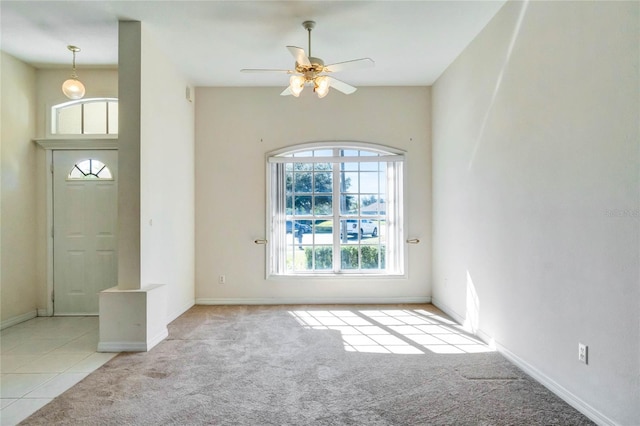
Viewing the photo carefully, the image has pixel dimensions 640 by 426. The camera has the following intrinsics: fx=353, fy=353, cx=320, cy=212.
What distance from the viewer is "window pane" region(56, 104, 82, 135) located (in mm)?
4594

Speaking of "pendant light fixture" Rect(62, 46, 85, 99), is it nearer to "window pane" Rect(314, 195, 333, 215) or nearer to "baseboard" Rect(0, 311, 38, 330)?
"baseboard" Rect(0, 311, 38, 330)

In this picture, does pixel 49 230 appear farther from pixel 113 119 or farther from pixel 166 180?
pixel 166 180

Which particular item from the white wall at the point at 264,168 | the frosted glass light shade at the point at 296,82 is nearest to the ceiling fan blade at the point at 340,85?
the frosted glass light shade at the point at 296,82

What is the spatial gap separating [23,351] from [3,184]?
77.8 inches

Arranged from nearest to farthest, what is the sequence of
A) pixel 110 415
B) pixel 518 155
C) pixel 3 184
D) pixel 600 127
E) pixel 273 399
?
1. pixel 600 127
2. pixel 110 415
3. pixel 273 399
4. pixel 518 155
5. pixel 3 184

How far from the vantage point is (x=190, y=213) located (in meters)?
4.93

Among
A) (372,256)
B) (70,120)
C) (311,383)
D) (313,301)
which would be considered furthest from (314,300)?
(70,120)

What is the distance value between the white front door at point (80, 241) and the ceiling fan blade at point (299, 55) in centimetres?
283

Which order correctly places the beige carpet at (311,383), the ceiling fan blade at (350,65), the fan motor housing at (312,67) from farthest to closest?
1. the fan motor housing at (312,67)
2. the ceiling fan blade at (350,65)
3. the beige carpet at (311,383)

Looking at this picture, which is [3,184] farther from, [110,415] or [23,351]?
[110,415]

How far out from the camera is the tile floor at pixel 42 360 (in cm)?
243

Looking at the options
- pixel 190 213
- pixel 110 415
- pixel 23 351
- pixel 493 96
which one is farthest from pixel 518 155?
pixel 23 351

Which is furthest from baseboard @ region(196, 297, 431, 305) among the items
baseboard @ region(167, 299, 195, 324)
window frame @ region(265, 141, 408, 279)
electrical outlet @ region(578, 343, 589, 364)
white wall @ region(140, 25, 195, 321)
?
electrical outlet @ region(578, 343, 589, 364)

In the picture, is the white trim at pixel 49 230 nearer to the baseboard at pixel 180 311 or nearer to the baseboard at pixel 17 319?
the baseboard at pixel 17 319
